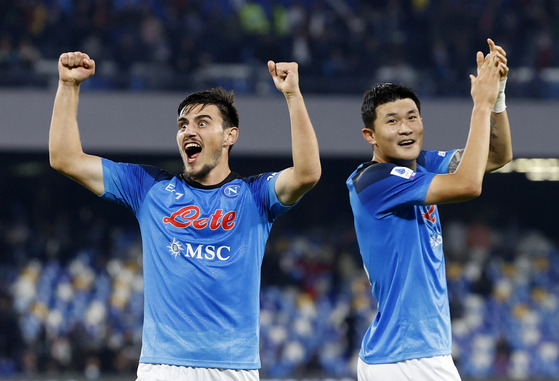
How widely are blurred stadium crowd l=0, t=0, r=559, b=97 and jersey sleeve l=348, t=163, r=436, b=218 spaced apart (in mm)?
10605

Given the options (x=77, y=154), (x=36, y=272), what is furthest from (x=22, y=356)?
(x=77, y=154)

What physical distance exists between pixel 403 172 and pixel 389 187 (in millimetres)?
103

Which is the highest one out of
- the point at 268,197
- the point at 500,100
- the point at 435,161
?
the point at 500,100

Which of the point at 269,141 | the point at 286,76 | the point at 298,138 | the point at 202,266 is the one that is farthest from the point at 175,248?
the point at 269,141

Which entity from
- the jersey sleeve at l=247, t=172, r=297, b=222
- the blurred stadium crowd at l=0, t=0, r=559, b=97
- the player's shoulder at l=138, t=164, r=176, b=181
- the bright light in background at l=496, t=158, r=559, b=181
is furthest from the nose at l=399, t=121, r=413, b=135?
the bright light in background at l=496, t=158, r=559, b=181

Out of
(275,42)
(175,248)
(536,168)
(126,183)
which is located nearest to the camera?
(175,248)

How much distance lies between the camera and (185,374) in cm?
374

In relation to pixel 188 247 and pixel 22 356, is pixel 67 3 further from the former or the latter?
pixel 188 247

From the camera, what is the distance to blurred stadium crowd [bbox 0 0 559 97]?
14445mm

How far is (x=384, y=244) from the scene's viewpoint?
12.7 ft

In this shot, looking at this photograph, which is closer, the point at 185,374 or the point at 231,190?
the point at 185,374

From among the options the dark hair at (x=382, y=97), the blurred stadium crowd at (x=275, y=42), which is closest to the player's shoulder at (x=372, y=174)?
the dark hair at (x=382, y=97)

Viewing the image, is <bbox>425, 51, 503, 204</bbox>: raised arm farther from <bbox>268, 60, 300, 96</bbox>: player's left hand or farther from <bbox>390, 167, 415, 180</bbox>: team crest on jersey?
<bbox>268, 60, 300, 96</bbox>: player's left hand

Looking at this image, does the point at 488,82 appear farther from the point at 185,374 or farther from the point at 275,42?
the point at 275,42
